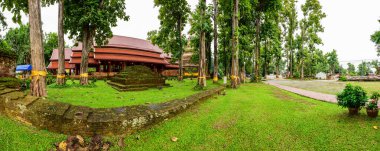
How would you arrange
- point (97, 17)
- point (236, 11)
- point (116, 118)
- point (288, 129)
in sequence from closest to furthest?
point (116, 118) < point (288, 129) < point (97, 17) < point (236, 11)

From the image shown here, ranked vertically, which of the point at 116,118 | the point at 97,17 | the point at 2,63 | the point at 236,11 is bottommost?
the point at 116,118

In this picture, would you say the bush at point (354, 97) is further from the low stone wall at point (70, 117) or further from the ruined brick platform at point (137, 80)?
the ruined brick platform at point (137, 80)

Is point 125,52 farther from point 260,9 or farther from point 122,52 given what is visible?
point 260,9

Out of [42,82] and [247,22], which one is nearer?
[42,82]

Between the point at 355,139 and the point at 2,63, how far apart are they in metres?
11.4

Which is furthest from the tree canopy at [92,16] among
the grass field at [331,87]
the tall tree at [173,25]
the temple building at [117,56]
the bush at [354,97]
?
the grass field at [331,87]

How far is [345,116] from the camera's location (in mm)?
4805

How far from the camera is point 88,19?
11.1 metres

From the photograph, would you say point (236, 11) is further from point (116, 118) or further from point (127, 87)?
point (116, 118)

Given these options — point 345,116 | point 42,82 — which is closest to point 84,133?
point 42,82

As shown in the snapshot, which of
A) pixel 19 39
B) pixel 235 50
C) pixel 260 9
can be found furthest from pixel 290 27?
pixel 19 39

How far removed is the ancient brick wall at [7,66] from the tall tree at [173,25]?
46.0 ft

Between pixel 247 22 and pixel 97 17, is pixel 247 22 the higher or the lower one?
the higher one

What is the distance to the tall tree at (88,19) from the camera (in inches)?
445
